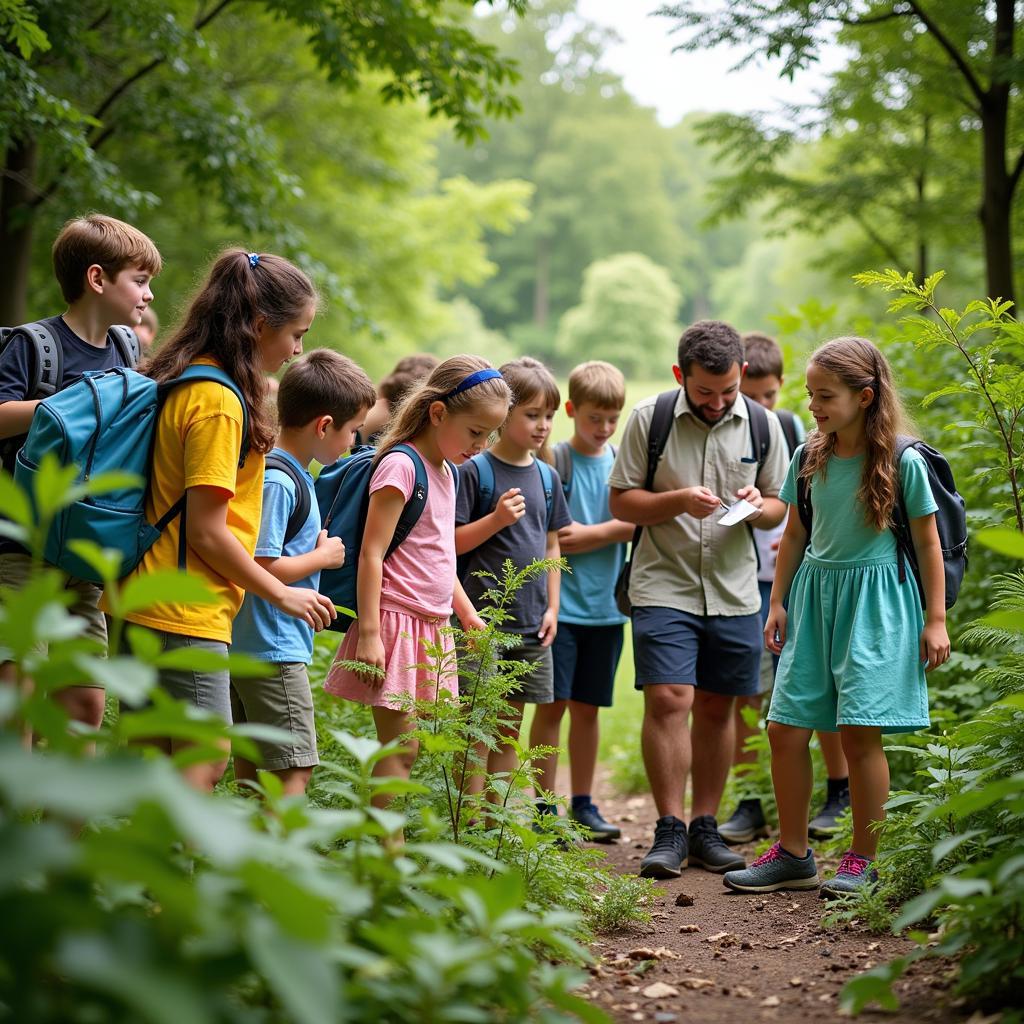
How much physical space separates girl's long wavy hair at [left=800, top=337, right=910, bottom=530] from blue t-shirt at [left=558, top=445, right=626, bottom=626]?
1.68 meters

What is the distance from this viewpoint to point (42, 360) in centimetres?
397

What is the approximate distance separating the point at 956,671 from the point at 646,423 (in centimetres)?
204

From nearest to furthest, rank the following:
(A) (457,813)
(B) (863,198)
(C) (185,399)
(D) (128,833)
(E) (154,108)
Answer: (D) (128,833) → (C) (185,399) → (A) (457,813) → (E) (154,108) → (B) (863,198)

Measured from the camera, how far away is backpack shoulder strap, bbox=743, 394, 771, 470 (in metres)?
5.53

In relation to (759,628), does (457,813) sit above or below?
below

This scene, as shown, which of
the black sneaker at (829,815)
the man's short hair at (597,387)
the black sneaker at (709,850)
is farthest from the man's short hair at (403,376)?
the black sneaker at (829,815)

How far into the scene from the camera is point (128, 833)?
1.78 m

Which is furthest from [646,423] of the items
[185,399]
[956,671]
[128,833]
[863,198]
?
[863,198]

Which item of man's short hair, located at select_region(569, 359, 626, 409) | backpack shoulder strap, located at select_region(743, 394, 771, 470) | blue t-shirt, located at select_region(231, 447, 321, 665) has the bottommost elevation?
blue t-shirt, located at select_region(231, 447, 321, 665)

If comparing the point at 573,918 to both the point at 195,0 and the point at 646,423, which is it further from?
the point at 195,0

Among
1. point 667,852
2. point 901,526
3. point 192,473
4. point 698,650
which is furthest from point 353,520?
point 901,526

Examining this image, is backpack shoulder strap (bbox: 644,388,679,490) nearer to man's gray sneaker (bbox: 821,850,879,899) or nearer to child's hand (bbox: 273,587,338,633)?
man's gray sneaker (bbox: 821,850,879,899)

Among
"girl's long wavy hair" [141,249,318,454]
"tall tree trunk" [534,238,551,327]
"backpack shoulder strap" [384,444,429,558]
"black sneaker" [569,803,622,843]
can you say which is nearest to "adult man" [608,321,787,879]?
"black sneaker" [569,803,622,843]

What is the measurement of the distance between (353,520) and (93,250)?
136cm
